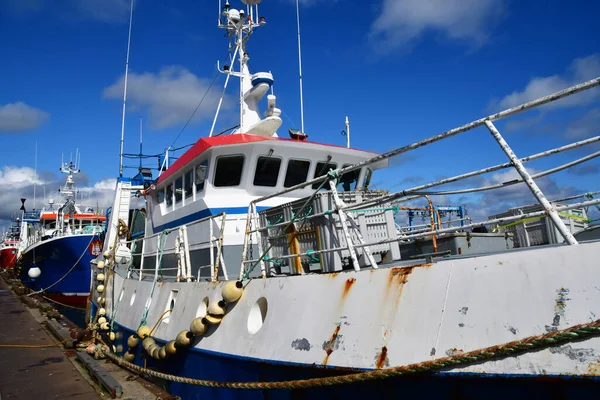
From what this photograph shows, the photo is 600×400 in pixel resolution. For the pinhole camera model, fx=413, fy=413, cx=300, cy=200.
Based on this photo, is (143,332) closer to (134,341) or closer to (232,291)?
(134,341)

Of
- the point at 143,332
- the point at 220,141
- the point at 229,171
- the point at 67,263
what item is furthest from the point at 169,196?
the point at 67,263

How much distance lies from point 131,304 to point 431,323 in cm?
620

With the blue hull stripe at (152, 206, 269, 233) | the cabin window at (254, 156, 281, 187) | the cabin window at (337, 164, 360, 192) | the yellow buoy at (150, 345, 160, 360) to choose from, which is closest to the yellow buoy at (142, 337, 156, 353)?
the yellow buoy at (150, 345, 160, 360)

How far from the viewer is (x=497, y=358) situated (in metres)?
2.28

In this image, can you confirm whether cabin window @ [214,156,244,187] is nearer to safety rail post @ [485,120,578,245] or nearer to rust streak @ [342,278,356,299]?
rust streak @ [342,278,356,299]

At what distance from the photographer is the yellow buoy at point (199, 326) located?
4.53 m

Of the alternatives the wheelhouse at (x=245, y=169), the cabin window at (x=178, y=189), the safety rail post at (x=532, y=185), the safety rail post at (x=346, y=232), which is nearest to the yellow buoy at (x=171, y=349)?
the wheelhouse at (x=245, y=169)

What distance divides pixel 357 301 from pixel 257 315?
1355mm

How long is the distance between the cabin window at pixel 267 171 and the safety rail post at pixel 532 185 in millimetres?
4380

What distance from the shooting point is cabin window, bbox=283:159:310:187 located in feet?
22.8

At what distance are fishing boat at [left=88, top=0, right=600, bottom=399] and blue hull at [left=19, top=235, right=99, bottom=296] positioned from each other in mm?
14273

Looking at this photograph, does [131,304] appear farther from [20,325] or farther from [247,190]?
[20,325]

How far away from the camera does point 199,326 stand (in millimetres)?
4543

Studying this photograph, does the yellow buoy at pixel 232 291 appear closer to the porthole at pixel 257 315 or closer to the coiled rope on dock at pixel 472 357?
the porthole at pixel 257 315
